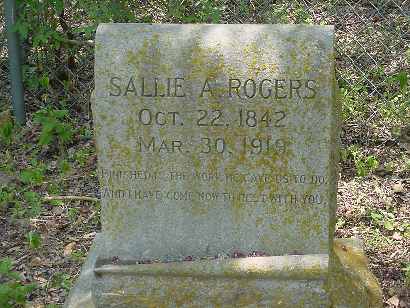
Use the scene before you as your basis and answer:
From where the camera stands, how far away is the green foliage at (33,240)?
4207mm

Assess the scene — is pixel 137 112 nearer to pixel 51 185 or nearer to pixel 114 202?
pixel 114 202

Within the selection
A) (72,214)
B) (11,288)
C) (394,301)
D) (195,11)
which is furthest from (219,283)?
(195,11)

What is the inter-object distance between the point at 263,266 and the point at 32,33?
3.47 metres

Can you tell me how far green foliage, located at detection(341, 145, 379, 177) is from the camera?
16.1ft

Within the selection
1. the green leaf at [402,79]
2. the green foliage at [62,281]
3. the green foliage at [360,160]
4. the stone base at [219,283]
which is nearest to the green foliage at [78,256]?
the green foliage at [62,281]

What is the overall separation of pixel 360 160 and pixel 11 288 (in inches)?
103

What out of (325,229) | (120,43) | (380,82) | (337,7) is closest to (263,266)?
(325,229)

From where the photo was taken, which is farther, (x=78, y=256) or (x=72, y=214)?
(x=72, y=214)

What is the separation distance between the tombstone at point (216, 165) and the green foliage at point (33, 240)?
1.10 m

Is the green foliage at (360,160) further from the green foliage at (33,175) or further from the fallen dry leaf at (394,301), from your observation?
the green foliage at (33,175)

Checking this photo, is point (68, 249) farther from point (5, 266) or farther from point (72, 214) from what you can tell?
point (5, 266)

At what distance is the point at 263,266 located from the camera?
3.11 metres

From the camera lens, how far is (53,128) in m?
5.30

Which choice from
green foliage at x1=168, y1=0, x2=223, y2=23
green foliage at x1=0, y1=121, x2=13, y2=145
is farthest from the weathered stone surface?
green foliage at x1=0, y1=121, x2=13, y2=145
